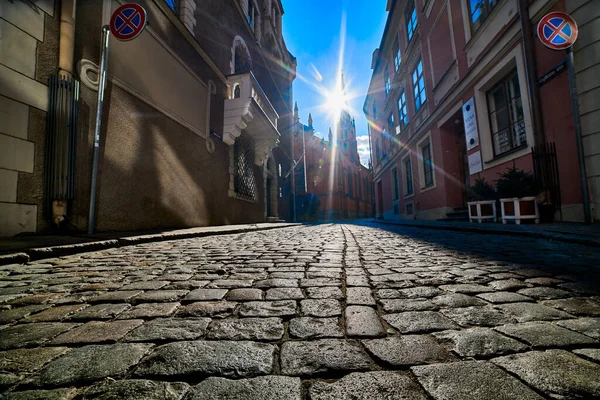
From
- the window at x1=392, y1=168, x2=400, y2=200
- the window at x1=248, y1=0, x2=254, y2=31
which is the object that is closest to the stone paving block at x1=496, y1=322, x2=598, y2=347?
the window at x1=248, y1=0, x2=254, y2=31

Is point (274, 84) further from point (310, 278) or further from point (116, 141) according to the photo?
point (310, 278)

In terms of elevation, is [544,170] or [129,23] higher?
[129,23]

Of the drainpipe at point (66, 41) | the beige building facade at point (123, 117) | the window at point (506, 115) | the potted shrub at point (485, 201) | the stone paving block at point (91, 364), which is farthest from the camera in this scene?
the window at point (506, 115)

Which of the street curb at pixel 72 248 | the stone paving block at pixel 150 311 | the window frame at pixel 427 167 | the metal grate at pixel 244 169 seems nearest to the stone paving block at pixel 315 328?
the stone paving block at pixel 150 311

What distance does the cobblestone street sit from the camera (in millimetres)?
797

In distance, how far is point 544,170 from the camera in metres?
5.50

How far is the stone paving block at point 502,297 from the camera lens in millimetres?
1472

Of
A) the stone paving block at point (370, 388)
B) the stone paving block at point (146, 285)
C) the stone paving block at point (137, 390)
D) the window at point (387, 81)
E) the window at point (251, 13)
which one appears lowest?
the stone paving block at point (370, 388)

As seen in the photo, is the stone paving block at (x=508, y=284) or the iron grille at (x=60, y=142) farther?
the iron grille at (x=60, y=142)

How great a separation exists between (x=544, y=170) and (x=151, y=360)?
23.1ft

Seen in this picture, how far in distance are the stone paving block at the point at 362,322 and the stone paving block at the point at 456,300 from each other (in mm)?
398

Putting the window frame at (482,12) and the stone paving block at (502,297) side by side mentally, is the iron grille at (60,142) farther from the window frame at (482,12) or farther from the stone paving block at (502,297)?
the window frame at (482,12)

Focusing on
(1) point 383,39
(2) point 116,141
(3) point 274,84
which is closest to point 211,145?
(2) point 116,141

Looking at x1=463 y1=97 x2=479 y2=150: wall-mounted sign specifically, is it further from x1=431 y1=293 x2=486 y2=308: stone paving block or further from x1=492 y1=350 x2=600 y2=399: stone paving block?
x1=492 y1=350 x2=600 y2=399: stone paving block
